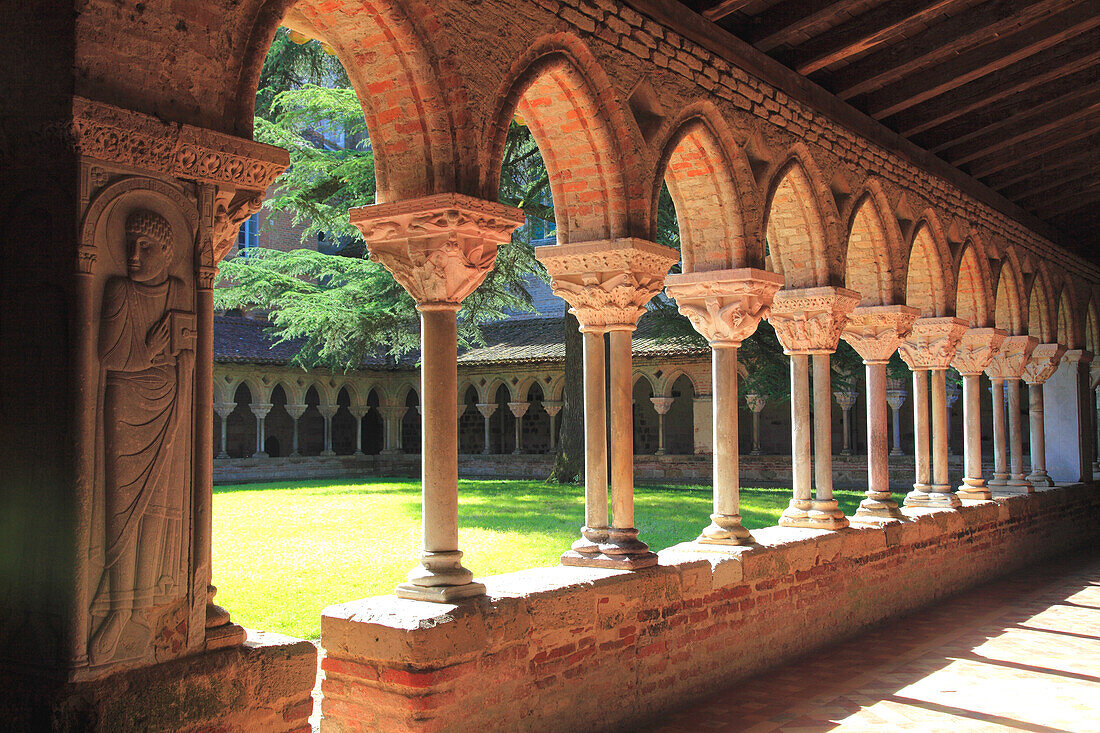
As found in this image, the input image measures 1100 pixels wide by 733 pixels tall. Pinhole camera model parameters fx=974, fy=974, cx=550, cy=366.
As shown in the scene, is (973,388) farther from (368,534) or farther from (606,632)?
(606,632)

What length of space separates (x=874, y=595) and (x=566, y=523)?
452 centimetres

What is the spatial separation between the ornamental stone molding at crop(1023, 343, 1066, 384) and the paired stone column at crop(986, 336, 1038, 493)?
0.62 metres

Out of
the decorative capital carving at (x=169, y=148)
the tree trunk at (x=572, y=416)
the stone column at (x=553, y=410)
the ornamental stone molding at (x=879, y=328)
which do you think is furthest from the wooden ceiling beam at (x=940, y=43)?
the stone column at (x=553, y=410)

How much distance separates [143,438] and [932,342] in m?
8.20

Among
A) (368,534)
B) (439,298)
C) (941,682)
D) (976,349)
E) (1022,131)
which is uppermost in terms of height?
(1022,131)

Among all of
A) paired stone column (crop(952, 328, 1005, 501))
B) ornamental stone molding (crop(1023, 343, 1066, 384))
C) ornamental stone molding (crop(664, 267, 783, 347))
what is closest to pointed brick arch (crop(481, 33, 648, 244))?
ornamental stone molding (crop(664, 267, 783, 347))

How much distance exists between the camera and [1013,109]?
8555 mm

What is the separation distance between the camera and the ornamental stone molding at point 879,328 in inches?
325

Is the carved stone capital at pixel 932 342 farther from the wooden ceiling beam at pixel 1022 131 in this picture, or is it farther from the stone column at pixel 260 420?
the stone column at pixel 260 420

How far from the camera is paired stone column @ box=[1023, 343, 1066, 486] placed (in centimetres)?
1195

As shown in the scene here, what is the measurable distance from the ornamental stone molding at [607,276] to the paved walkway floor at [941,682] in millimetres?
2174

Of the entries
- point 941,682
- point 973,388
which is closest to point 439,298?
point 941,682

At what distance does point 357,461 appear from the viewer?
24.2 metres

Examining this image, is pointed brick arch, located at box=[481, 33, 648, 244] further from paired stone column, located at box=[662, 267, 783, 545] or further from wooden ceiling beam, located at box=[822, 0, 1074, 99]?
wooden ceiling beam, located at box=[822, 0, 1074, 99]
